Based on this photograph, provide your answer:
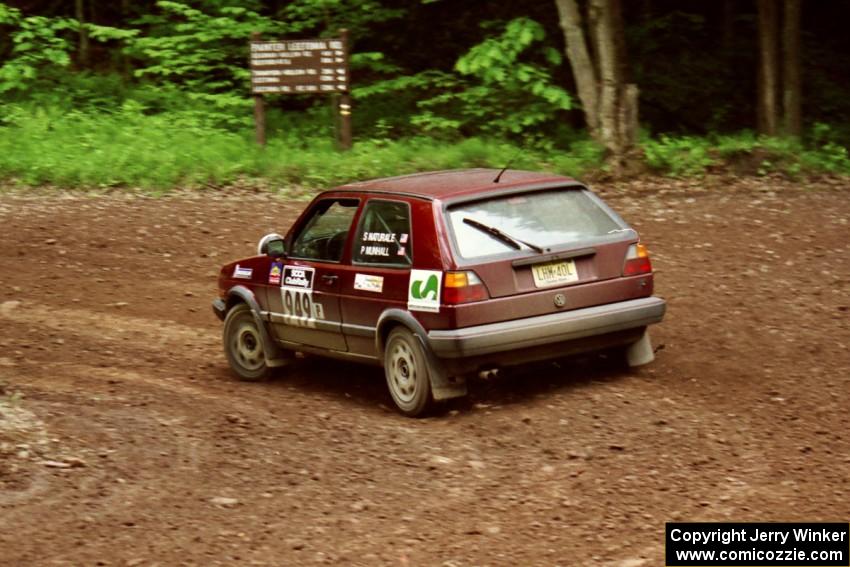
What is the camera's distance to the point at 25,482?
6.72 m

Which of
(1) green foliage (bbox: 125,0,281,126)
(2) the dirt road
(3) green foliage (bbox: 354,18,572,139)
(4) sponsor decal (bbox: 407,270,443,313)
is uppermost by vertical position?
(1) green foliage (bbox: 125,0,281,126)

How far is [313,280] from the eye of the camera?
29.9 ft

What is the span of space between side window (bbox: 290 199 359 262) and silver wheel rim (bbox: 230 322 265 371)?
94 cm

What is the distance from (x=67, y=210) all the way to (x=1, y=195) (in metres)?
1.61

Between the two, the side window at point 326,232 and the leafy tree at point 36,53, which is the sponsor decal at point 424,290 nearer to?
the side window at point 326,232

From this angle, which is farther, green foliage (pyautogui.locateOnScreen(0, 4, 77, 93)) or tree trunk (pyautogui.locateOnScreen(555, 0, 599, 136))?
green foliage (pyautogui.locateOnScreen(0, 4, 77, 93))

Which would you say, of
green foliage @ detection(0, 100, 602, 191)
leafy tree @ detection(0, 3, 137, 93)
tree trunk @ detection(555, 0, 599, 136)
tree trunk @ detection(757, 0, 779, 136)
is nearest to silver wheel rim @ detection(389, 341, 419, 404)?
green foliage @ detection(0, 100, 602, 191)

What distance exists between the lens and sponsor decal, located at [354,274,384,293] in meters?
8.42

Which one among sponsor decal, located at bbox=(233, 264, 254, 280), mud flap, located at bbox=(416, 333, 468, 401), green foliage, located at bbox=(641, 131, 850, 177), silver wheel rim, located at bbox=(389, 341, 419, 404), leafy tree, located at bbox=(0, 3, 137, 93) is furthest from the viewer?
leafy tree, located at bbox=(0, 3, 137, 93)

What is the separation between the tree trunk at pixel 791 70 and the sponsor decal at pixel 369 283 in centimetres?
1176

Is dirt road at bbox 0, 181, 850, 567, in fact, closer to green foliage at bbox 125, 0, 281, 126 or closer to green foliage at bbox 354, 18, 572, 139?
green foliage at bbox 354, 18, 572, 139

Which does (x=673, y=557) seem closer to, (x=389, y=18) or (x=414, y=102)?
(x=414, y=102)

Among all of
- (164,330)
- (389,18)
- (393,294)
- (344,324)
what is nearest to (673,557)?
(393,294)

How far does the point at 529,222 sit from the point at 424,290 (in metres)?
0.87
